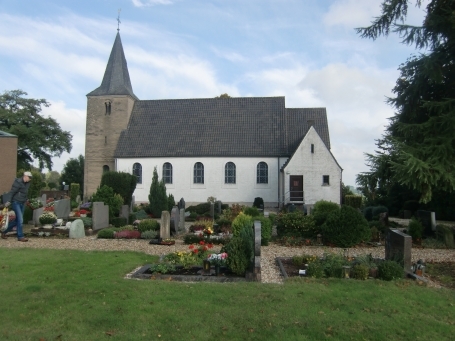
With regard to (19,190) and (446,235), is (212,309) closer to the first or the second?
(19,190)

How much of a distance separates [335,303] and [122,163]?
3198 cm

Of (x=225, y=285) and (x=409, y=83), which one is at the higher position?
(x=409, y=83)

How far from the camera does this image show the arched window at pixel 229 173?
117 ft

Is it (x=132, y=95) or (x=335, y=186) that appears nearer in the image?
(x=335, y=186)

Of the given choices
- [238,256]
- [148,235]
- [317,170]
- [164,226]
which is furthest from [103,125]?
[238,256]

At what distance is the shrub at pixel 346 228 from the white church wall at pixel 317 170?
18999 millimetres

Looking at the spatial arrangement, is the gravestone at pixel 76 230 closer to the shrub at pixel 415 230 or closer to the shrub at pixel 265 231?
the shrub at pixel 265 231

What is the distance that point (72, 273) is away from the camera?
26.8 feet

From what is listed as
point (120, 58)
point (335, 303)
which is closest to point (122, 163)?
point (120, 58)

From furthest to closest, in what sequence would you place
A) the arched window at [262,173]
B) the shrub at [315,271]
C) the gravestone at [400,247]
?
the arched window at [262,173], the gravestone at [400,247], the shrub at [315,271]

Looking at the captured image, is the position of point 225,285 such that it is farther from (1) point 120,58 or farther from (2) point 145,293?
(1) point 120,58

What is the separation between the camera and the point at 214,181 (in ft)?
117

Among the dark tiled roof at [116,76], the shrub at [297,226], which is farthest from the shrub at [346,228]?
the dark tiled roof at [116,76]

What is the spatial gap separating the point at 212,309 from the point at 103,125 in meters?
34.3
